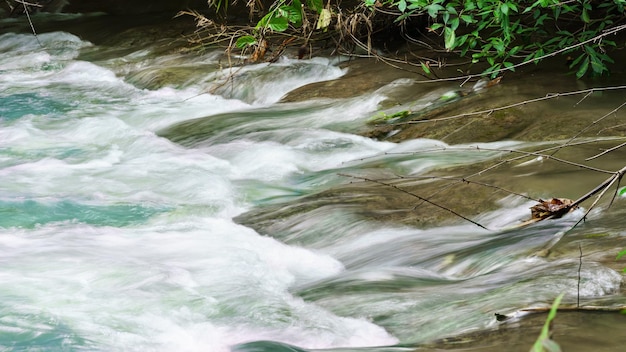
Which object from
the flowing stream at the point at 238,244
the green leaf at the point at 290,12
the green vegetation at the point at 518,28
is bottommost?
the flowing stream at the point at 238,244

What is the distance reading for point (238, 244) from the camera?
4.50 m

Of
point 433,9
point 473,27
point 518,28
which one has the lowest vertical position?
point 473,27

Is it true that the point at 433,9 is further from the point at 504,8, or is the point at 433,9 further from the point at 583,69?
the point at 583,69

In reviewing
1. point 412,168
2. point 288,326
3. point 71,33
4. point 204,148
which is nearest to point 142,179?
point 204,148

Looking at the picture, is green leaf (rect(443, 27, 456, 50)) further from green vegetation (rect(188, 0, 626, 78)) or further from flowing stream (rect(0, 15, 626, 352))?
flowing stream (rect(0, 15, 626, 352))

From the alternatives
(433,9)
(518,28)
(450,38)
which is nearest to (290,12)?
(433,9)

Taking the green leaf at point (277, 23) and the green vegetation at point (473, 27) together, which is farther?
the green vegetation at point (473, 27)

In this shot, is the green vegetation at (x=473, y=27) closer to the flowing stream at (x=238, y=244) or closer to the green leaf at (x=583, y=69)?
the green leaf at (x=583, y=69)

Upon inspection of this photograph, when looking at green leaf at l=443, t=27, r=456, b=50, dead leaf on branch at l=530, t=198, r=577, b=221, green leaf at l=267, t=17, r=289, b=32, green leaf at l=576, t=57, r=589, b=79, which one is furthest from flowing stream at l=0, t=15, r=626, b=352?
green leaf at l=576, t=57, r=589, b=79

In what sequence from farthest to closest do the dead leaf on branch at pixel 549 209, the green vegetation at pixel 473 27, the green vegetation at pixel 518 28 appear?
1. the green vegetation at pixel 473 27
2. the green vegetation at pixel 518 28
3. the dead leaf on branch at pixel 549 209

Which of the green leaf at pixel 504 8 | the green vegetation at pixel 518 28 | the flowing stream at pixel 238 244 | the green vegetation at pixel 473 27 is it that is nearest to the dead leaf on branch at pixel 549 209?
the flowing stream at pixel 238 244

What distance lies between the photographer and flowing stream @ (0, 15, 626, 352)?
3.32 m

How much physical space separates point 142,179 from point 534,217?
269 cm

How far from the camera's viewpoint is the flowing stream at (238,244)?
10.9 feet
